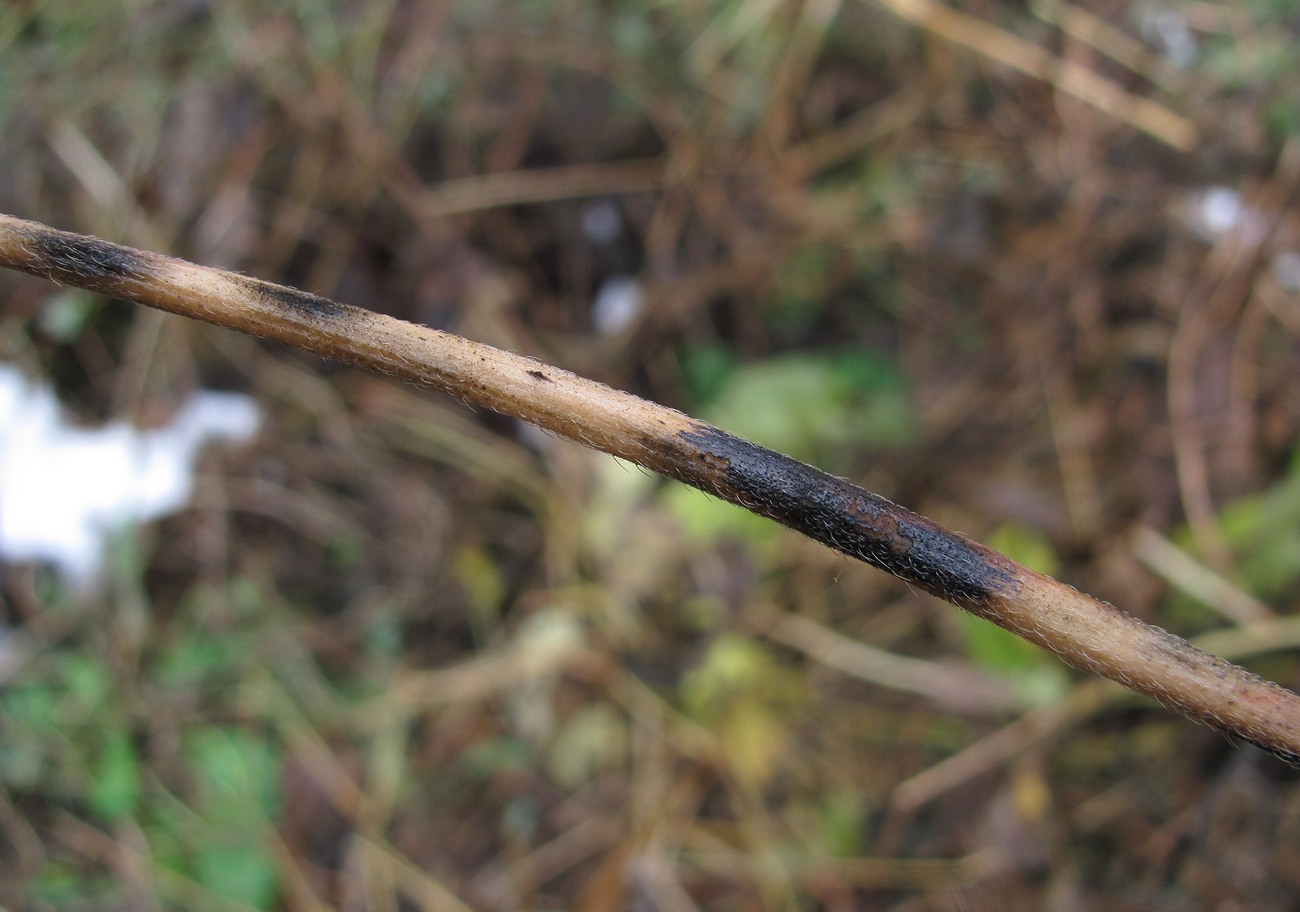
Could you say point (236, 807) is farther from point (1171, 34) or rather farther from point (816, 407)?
point (1171, 34)

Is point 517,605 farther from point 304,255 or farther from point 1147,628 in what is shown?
point 1147,628

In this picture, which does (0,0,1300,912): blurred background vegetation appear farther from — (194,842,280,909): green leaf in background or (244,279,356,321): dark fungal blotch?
(244,279,356,321): dark fungal blotch

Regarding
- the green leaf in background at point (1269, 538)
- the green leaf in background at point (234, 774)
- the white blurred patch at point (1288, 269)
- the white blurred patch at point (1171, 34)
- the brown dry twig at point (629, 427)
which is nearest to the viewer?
the brown dry twig at point (629, 427)

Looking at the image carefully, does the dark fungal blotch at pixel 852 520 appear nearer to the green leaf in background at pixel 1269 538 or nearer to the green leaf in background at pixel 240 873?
the green leaf in background at pixel 1269 538

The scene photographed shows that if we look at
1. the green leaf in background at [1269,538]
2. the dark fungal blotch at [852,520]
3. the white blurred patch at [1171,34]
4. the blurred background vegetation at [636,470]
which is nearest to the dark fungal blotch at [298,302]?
the dark fungal blotch at [852,520]

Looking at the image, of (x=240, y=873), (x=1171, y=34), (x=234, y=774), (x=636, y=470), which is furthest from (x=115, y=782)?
(x=1171, y=34)
